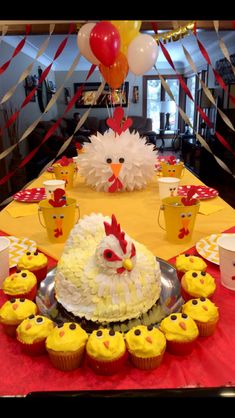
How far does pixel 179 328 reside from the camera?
52cm

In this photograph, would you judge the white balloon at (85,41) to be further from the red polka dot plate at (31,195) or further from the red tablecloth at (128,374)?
the red tablecloth at (128,374)

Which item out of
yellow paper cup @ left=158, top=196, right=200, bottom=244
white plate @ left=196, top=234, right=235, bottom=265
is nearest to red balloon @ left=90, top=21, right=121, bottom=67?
yellow paper cup @ left=158, top=196, right=200, bottom=244

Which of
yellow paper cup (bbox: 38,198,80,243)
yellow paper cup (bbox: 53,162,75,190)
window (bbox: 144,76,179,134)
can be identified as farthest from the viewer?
window (bbox: 144,76,179,134)

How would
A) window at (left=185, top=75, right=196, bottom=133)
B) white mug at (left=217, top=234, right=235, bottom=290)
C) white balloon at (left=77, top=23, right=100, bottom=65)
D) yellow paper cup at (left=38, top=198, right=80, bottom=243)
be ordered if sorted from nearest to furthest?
white mug at (left=217, top=234, right=235, bottom=290)
yellow paper cup at (left=38, top=198, right=80, bottom=243)
white balloon at (left=77, top=23, right=100, bottom=65)
window at (left=185, top=75, right=196, bottom=133)

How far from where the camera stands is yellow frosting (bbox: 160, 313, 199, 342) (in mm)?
510

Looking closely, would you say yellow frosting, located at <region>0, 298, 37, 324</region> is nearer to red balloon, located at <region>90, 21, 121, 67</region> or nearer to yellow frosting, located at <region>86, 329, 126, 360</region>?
yellow frosting, located at <region>86, 329, 126, 360</region>

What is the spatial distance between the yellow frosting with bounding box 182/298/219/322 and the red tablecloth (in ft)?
0.14

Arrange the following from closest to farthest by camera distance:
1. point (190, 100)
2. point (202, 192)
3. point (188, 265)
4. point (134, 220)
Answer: point (188, 265) < point (134, 220) < point (202, 192) < point (190, 100)

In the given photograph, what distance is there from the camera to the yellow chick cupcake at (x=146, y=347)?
0.48 metres

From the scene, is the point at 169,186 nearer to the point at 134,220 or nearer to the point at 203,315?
the point at 134,220

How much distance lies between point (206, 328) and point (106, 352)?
188mm

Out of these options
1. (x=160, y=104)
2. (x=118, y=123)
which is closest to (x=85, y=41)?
(x=118, y=123)

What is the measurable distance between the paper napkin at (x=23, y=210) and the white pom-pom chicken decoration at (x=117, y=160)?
1.13 ft

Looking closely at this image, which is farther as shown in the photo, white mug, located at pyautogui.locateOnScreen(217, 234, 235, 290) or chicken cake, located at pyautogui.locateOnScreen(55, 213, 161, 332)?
white mug, located at pyautogui.locateOnScreen(217, 234, 235, 290)
